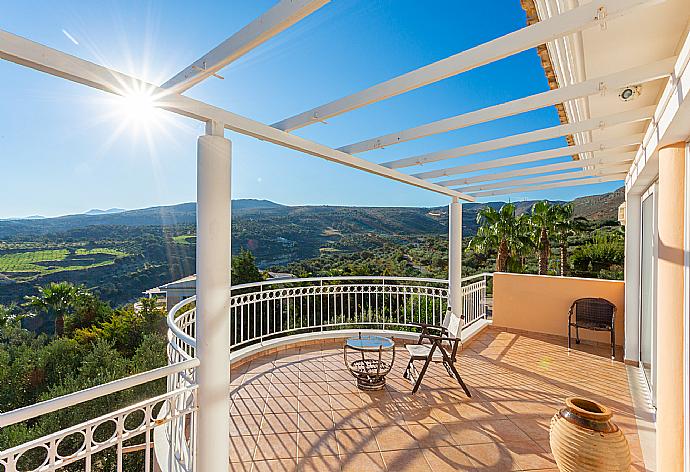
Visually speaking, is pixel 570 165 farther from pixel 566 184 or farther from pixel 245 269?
pixel 245 269

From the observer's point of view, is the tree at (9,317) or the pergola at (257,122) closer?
the pergola at (257,122)

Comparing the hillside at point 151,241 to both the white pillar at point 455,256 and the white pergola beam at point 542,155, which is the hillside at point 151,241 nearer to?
the white pillar at point 455,256

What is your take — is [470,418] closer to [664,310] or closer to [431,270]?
[664,310]

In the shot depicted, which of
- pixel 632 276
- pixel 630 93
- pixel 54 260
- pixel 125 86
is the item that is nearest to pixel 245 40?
pixel 125 86

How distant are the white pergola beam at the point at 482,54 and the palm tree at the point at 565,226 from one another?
12.6 meters

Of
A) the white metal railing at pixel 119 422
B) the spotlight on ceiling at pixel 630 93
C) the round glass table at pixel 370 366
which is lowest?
the round glass table at pixel 370 366

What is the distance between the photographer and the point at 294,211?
1456cm

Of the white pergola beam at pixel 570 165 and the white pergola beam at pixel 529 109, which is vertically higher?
the white pergola beam at pixel 529 109

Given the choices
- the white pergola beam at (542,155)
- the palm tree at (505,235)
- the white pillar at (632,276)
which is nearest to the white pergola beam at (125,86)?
the white pergola beam at (542,155)

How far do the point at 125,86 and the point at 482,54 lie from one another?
1726mm

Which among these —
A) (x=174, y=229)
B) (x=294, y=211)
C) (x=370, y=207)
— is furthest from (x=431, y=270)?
(x=174, y=229)

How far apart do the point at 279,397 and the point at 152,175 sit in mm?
10887

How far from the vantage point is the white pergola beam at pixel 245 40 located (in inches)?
58.8

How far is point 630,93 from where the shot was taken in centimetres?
243
